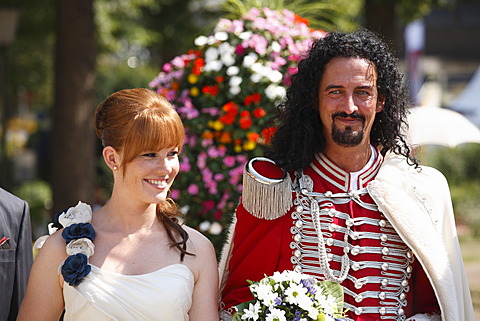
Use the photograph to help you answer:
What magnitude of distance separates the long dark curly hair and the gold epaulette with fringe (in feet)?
0.43

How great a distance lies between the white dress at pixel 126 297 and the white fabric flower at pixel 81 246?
70mm

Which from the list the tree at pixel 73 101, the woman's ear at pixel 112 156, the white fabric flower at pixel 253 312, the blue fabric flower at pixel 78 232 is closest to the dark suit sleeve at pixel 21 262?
the blue fabric flower at pixel 78 232

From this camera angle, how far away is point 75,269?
281 cm

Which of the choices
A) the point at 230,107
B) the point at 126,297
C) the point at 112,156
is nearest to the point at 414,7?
the point at 230,107

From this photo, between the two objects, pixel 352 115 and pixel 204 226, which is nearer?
pixel 352 115

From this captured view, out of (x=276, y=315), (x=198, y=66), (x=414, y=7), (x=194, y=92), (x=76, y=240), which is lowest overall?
(x=276, y=315)

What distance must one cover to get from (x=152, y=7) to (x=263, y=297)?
46.9ft

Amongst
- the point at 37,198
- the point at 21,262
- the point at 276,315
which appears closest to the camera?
the point at 276,315

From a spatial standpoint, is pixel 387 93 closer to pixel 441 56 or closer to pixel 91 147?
pixel 91 147

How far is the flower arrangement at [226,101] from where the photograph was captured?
15.4 feet

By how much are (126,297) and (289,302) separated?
2.05 feet

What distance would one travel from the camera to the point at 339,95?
3.31m

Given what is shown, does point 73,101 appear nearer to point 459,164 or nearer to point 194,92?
point 194,92

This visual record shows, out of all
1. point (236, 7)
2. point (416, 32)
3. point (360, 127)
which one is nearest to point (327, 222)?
point (360, 127)
